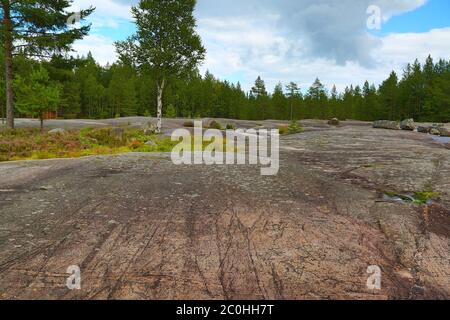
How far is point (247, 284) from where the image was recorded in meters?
4.43

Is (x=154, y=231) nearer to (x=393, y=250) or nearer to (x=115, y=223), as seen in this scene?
(x=115, y=223)

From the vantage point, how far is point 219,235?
5766 millimetres

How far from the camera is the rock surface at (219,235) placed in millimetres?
4383

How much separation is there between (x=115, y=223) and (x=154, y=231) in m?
0.80

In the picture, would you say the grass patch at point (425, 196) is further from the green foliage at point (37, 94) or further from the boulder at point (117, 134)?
the green foliage at point (37, 94)

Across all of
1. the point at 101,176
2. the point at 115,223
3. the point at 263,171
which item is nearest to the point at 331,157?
the point at 263,171

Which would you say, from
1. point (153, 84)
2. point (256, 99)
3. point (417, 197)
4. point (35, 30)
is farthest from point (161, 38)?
point (256, 99)

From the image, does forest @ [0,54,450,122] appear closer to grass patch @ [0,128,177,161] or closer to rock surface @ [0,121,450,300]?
grass patch @ [0,128,177,161]

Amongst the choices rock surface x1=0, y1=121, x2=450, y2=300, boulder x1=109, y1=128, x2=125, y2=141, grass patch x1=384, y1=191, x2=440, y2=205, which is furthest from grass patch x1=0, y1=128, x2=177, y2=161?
grass patch x1=384, y1=191, x2=440, y2=205

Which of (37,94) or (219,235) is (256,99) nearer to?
(37,94)

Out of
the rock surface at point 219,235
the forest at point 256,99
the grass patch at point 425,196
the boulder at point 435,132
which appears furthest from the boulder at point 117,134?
the forest at point 256,99

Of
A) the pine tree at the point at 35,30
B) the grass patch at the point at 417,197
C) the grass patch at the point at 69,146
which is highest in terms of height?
the pine tree at the point at 35,30

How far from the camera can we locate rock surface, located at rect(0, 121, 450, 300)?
14.4ft

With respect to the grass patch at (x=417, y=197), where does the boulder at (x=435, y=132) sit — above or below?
above
